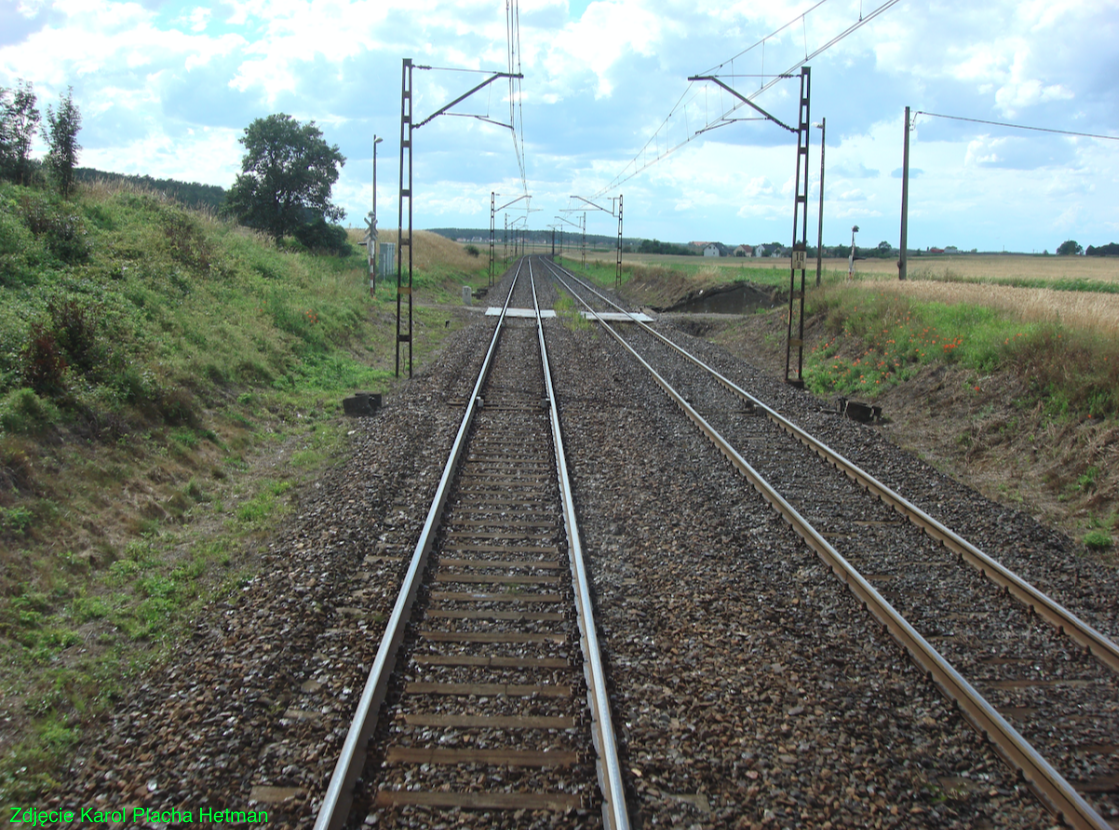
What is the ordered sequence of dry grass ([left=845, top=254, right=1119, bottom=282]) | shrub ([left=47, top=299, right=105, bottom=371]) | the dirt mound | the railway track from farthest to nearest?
dry grass ([left=845, top=254, right=1119, bottom=282])
the dirt mound
shrub ([left=47, top=299, right=105, bottom=371])
the railway track

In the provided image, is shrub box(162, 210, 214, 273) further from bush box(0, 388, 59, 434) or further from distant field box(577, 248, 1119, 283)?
distant field box(577, 248, 1119, 283)

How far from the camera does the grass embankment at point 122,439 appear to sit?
5.53 meters

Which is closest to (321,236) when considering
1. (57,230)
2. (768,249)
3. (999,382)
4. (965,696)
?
(57,230)

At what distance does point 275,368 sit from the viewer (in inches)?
594

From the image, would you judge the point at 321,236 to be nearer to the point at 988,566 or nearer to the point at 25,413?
the point at 25,413

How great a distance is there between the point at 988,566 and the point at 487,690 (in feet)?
15.8

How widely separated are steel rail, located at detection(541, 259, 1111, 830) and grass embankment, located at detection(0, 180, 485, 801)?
517 centimetres

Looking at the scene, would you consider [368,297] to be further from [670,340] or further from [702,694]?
[702,694]

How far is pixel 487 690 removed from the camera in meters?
4.95

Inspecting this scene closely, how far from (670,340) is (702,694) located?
2020 centimetres

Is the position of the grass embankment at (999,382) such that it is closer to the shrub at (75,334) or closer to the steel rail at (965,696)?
the steel rail at (965,696)

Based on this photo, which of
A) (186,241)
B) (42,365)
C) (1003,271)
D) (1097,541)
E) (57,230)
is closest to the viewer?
(1097,541)

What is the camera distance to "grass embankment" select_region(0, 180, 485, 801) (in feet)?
18.1

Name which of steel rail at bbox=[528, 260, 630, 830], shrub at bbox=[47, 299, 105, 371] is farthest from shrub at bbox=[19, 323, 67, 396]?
steel rail at bbox=[528, 260, 630, 830]
